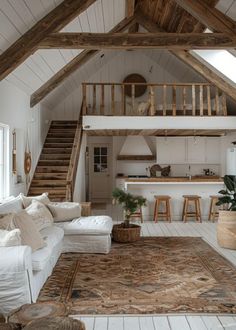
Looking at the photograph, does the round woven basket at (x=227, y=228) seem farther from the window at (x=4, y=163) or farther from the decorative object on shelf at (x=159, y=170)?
the decorative object on shelf at (x=159, y=170)

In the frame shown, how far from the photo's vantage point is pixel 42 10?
5.07m

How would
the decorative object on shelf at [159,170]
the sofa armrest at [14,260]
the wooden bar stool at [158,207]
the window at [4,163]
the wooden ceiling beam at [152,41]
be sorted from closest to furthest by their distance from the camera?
1. the sofa armrest at [14,260]
2. the wooden ceiling beam at [152,41]
3. the window at [4,163]
4. the wooden bar stool at [158,207]
5. the decorative object on shelf at [159,170]

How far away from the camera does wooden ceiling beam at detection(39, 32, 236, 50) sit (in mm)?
5328

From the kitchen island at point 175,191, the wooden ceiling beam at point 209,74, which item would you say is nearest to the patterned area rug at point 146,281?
the kitchen island at point 175,191

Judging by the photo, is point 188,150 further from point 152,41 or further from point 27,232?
point 27,232

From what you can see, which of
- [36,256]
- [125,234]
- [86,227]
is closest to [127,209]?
[125,234]

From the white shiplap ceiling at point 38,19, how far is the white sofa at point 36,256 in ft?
7.79

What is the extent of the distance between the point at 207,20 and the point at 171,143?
5.58 metres

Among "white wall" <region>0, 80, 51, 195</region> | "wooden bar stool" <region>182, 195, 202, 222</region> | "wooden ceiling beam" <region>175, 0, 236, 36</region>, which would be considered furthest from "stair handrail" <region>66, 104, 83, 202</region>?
"wooden ceiling beam" <region>175, 0, 236, 36</region>

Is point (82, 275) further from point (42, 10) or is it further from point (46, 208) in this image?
point (42, 10)

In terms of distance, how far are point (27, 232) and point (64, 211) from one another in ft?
6.53

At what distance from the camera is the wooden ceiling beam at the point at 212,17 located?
5.45 m

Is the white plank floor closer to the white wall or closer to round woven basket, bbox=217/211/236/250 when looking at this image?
round woven basket, bbox=217/211/236/250

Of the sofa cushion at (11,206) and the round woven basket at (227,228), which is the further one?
the round woven basket at (227,228)
